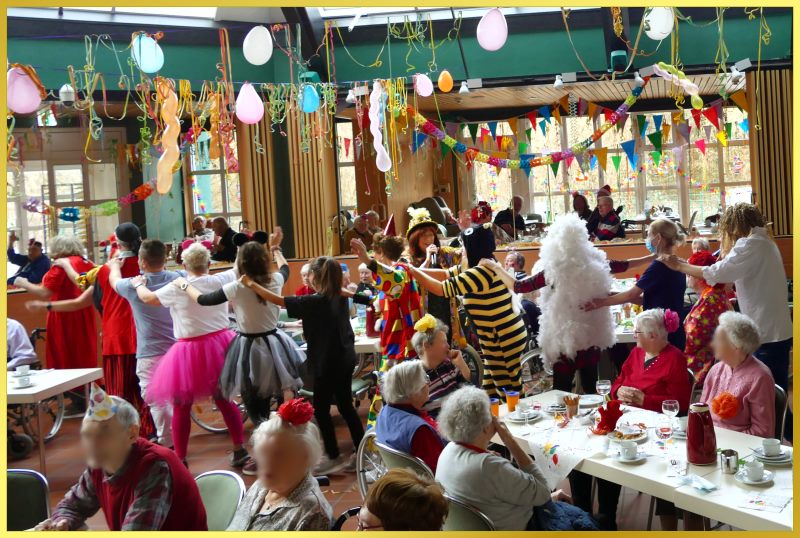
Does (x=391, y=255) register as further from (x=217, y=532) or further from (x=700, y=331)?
(x=217, y=532)

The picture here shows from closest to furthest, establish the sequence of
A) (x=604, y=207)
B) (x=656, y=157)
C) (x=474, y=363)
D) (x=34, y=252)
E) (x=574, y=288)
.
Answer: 1. (x=574, y=288)
2. (x=474, y=363)
3. (x=34, y=252)
4. (x=604, y=207)
5. (x=656, y=157)

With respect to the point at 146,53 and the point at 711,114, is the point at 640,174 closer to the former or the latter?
the point at 711,114

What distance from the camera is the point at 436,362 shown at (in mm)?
4258

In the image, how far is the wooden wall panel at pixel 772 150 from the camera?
1191cm

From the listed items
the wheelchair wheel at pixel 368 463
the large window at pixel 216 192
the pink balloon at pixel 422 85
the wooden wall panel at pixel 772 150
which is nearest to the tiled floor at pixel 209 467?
the wheelchair wheel at pixel 368 463

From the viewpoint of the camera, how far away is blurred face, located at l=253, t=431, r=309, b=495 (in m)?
2.70

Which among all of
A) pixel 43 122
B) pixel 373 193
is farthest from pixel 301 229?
pixel 43 122

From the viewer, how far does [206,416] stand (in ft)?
22.0

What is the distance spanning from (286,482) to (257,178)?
9.30 meters

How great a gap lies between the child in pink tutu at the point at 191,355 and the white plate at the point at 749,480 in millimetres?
3161

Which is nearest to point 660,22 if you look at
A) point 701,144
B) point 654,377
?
point 654,377

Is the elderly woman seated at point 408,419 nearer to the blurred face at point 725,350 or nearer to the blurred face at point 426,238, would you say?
the blurred face at point 725,350

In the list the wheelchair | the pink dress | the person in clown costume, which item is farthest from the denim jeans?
the wheelchair

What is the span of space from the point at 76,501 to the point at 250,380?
2.16 m
